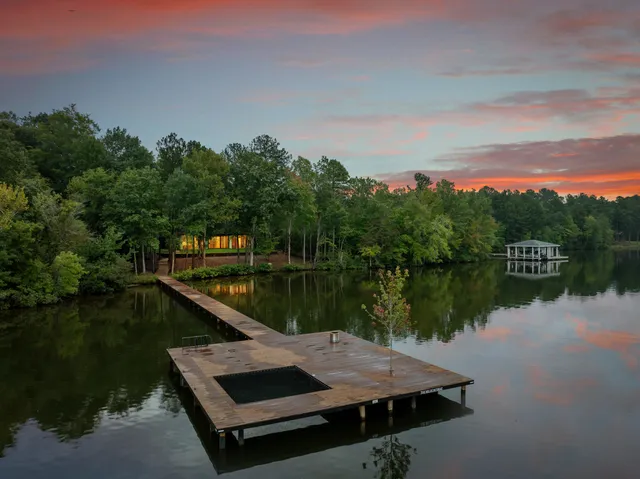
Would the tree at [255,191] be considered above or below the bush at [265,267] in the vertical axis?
above

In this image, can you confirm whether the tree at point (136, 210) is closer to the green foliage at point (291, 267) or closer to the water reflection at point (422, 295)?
the water reflection at point (422, 295)

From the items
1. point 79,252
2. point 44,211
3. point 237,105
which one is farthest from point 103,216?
point 237,105

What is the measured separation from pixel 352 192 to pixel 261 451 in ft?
181

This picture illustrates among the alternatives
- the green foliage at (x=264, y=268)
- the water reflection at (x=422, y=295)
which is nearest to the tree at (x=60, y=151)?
the green foliage at (x=264, y=268)

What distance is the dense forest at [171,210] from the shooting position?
31.2 m

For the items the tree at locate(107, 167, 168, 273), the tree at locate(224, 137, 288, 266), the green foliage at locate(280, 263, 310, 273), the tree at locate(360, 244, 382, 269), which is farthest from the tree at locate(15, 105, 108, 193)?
the tree at locate(360, 244, 382, 269)

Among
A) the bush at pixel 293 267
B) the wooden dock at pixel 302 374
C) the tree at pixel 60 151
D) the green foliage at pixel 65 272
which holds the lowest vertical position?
the wooden dock at pixel 302 374

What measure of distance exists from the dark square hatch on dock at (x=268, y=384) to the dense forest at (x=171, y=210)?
20198 millimetres

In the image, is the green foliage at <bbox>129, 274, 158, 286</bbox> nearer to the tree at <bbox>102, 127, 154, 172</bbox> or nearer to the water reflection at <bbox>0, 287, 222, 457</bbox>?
the water reflection at <bbox>0, 287, 222, 457</bbox>

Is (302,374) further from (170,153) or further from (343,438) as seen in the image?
(170,153)

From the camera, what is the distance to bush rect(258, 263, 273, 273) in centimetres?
5364

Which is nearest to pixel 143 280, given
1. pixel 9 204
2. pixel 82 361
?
pixel 9 204

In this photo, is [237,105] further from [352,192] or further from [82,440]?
[82,440]

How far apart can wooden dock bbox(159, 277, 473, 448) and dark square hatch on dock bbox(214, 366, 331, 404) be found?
0.06 metres
